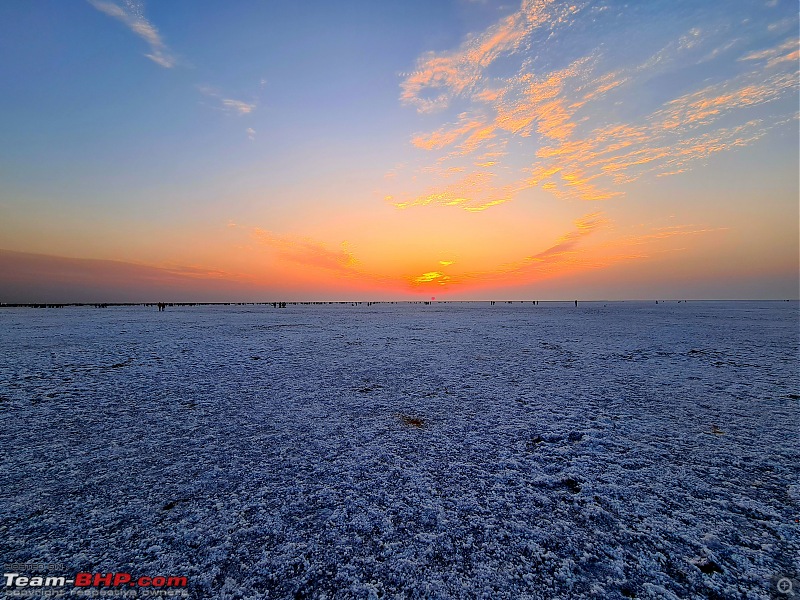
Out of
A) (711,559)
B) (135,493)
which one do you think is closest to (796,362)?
(711,559)

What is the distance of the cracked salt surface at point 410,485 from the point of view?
2375mm

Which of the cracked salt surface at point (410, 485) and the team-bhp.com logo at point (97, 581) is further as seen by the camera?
the cracked salt surface at point (410, 485)

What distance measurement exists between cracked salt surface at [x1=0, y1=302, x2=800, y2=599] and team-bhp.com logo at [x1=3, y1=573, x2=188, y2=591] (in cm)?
8

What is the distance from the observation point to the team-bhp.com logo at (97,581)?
2.22 meters

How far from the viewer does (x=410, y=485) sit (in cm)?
346

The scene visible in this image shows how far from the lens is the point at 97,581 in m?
2.25

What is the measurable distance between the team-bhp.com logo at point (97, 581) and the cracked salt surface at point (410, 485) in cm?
8

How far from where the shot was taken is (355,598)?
2.14 meters

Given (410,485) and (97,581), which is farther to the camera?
(410,485)

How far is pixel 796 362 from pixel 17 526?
1600 centimetres

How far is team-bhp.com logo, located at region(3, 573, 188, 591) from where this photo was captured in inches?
87.3

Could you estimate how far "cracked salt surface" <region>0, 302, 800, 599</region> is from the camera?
238 centimetres

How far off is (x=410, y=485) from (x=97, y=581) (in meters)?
2.40

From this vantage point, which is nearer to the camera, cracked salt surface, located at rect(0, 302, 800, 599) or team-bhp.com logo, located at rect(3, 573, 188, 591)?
team-bhp.com logo, located at rect(3, 573, 188, 591)
